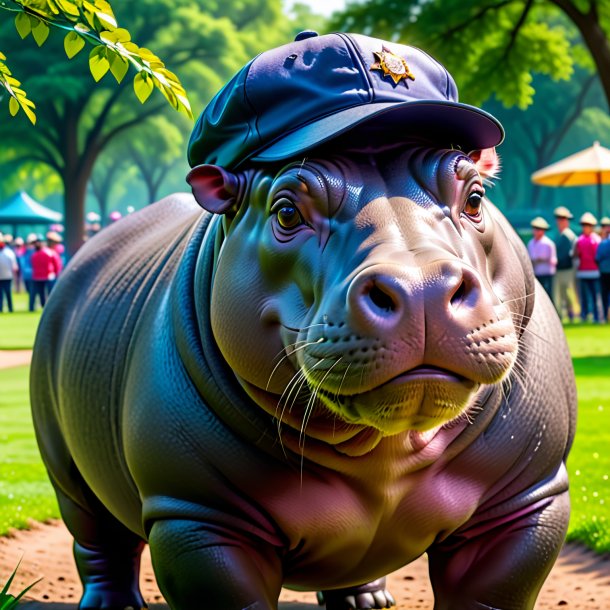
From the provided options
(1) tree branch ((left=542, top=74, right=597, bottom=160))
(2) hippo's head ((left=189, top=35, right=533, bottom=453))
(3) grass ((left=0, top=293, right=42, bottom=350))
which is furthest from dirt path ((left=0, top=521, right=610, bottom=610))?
(1) tree branch ((left=542, top=74, right=597, bottom=160))

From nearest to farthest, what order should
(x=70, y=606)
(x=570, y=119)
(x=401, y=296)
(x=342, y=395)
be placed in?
(x=401, y=296)
(x=342, y=395)
(x=70, y=606)
(x=570, y=119)

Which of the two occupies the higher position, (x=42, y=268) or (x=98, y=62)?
(x=98, y=62)

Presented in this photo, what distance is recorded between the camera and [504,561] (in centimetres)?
314

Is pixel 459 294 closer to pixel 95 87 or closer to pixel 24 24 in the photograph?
pixel 24 24

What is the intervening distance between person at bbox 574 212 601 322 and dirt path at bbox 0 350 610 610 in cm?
1460

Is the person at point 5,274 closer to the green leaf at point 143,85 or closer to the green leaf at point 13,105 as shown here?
the green leaf at point 13,105

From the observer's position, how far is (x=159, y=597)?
4.91m

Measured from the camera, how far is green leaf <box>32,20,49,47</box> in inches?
122

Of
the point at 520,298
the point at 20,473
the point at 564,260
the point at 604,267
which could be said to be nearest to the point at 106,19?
the point at 520,298

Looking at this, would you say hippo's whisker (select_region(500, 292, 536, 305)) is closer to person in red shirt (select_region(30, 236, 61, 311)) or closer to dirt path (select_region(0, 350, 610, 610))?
dirt path (select_region(0, 350, 610, 610))

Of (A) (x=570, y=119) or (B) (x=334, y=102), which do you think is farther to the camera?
(A) (x=570, y=119)

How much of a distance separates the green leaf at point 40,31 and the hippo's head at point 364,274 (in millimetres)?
510

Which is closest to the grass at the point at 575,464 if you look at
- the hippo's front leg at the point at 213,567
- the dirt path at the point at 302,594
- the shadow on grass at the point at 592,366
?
the shadow on grass at the point at 592,366

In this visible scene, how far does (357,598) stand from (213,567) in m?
1.73
